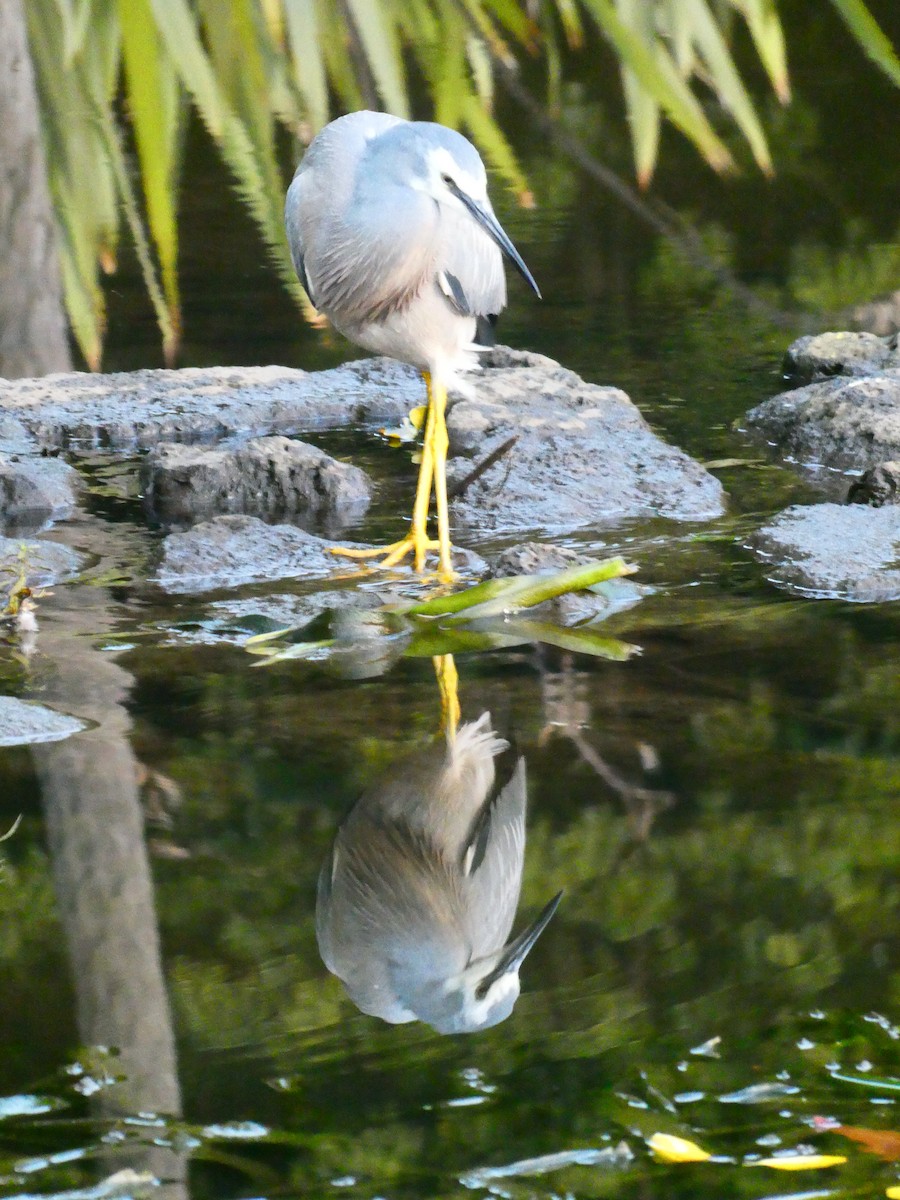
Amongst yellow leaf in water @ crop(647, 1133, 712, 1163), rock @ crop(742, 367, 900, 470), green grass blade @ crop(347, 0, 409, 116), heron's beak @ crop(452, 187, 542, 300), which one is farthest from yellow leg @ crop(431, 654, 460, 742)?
green grass blade @ crop(347, 0, 409, 116)

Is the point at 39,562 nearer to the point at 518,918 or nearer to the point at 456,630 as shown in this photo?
the point at 456,630

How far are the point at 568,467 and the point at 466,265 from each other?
2.44ft

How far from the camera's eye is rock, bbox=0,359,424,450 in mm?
5160

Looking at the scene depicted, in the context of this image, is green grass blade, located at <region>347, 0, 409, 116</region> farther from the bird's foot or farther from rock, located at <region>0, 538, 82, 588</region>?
rock, located at <region>0, 538, 82, 588</region>

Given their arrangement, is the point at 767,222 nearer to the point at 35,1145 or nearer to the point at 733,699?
the point at 733,699

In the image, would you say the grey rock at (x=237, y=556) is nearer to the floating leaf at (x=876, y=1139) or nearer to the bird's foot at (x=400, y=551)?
the bird's foot at (x=400, y=551)

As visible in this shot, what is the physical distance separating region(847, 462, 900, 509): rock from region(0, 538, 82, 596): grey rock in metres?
1.91

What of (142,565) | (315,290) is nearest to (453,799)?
(142,565)

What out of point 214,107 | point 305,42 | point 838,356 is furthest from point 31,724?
point 838,356

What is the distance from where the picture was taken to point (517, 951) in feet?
7.66

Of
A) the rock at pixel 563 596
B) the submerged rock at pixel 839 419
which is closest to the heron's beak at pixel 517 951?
the rock at pixel 563 596

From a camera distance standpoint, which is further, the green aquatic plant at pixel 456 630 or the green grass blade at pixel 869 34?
the green grass blade at pixel 869 34

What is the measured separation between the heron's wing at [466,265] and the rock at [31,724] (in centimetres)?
150

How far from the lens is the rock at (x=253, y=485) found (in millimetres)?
4488
